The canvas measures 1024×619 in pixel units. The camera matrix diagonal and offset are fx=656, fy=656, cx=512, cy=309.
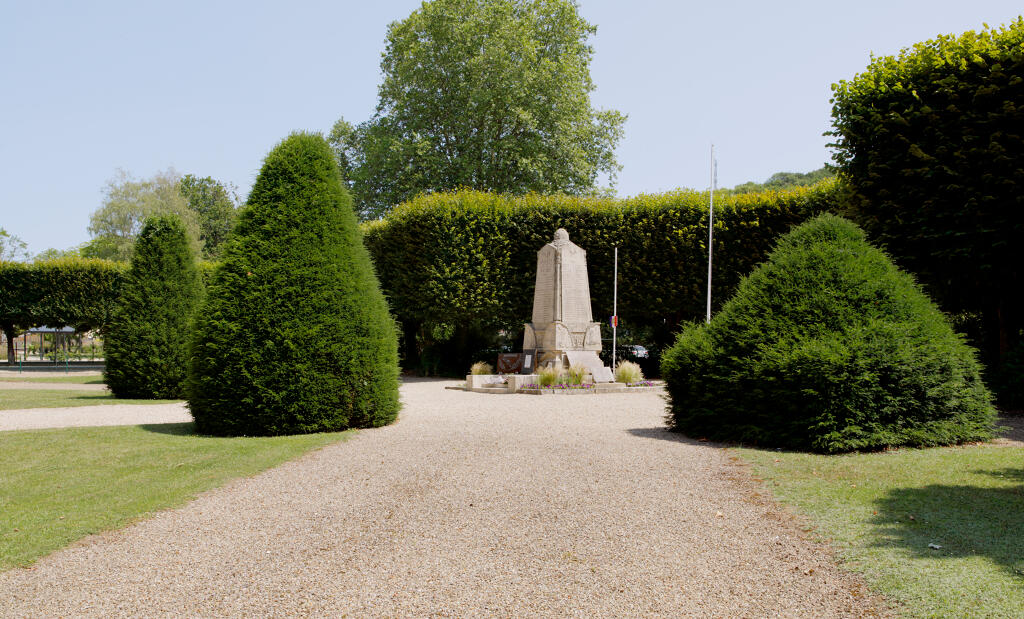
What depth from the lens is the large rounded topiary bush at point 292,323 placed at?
1056 cm

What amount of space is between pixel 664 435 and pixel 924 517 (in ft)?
16.6

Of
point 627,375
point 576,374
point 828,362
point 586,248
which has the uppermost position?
point 586,248

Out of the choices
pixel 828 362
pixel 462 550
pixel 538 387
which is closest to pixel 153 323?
pixel 538 387

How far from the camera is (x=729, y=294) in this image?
80.3 feet

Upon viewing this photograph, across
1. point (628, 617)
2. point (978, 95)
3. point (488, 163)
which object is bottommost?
point (628, 617)

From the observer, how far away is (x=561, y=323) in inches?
845

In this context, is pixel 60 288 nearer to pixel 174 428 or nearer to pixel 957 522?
pixel 174 428

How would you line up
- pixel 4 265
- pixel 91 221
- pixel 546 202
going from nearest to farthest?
pixel 546 202 < pixel 4 265 < pixel 91 221

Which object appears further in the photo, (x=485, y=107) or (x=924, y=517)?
(x=485, y=107)

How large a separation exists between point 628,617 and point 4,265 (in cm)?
4210

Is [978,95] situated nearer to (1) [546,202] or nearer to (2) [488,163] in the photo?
(1) [546,202]

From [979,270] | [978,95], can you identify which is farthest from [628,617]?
[978,95]

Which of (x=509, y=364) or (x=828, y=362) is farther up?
(x=828, y=362)

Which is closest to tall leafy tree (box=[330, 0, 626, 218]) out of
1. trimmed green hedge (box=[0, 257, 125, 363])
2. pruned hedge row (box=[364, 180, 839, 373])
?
pruned hedge row (box=[364, 180, 839, 373])
